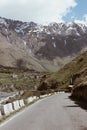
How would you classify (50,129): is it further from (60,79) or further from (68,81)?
(60,79)

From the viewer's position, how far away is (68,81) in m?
169

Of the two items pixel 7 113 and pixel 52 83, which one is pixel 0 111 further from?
pixel 52 83

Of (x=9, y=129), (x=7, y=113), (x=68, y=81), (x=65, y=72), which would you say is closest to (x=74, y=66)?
(x=65, y=72)

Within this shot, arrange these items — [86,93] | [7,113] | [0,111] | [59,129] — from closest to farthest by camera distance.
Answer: [59,129] < [0,111] < [7,113] < [86,93]

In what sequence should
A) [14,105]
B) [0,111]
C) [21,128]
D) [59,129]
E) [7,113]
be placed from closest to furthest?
[59,129]
[21,128]
[0,111]
[7,113]
[14,105]

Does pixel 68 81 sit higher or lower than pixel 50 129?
higher

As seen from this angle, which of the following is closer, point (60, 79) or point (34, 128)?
point (34, 128)

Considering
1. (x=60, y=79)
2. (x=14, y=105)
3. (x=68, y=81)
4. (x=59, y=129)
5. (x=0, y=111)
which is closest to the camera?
(x=59, y=129)

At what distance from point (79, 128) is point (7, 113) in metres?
13.4

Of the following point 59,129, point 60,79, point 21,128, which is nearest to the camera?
point 59,129

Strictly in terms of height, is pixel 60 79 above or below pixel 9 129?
above

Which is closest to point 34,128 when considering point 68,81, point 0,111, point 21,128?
point 21,128

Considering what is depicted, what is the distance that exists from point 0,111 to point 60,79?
499ft

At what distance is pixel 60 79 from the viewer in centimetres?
18112
